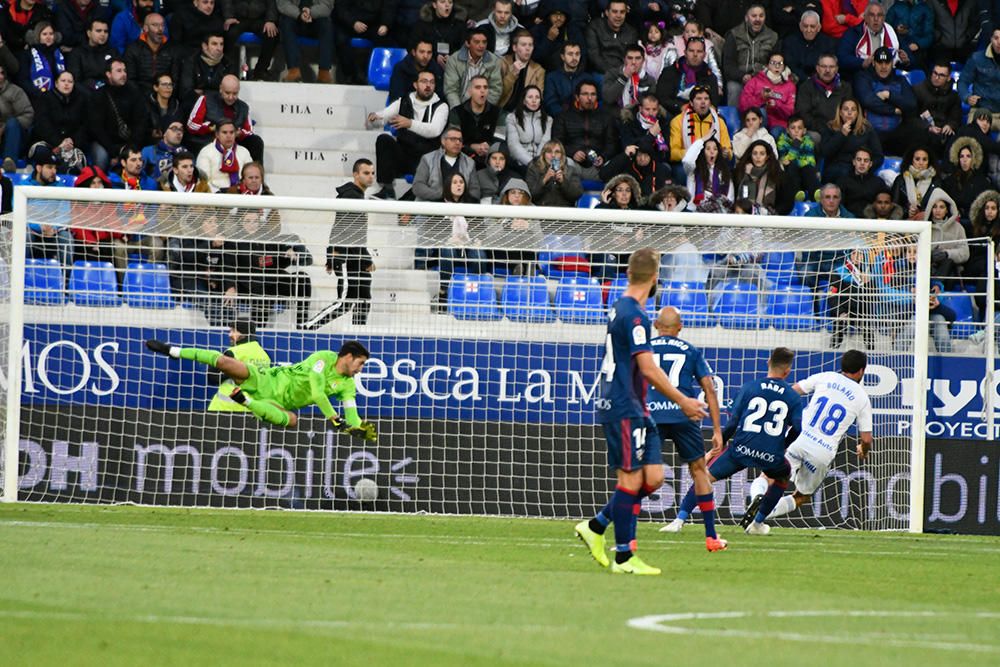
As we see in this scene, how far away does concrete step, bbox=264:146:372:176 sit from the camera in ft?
68.5

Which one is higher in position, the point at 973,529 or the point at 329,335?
the point at 329,335

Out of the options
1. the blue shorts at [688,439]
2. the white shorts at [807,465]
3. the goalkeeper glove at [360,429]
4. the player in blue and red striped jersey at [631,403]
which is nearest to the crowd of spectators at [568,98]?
the goalkeeper glove at [360,429]

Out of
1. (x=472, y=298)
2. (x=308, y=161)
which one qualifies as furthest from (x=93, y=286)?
(x=308, y=161)

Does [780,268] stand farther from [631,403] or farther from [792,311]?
[631,403]

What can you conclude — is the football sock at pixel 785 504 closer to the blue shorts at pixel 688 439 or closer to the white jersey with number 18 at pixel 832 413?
the white jersey with number 18 at pixel 832 413

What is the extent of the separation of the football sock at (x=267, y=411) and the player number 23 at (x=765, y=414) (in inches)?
162

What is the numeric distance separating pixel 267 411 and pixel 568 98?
25.3 feet

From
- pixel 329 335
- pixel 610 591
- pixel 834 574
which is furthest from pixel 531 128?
pixel 610 591

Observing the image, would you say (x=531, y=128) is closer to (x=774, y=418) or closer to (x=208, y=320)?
(x=208, y=320)

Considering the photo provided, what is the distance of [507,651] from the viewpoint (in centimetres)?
616

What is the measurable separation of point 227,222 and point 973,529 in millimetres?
7766

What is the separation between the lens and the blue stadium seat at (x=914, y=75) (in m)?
22.2

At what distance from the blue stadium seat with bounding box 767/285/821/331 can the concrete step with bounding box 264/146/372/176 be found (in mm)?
6616

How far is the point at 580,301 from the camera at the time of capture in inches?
643
